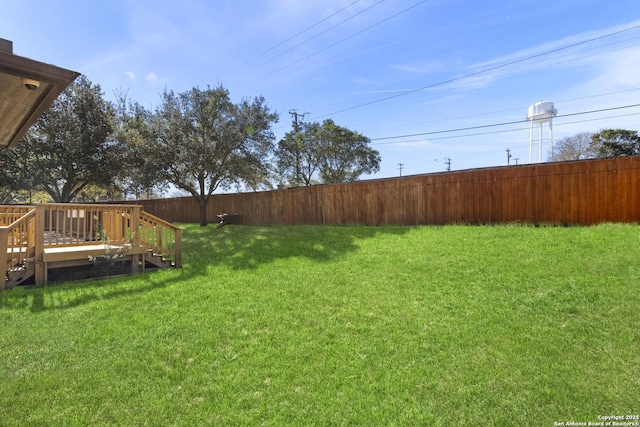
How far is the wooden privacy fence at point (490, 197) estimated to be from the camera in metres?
7.52

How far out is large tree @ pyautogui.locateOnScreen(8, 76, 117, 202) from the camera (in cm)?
1481

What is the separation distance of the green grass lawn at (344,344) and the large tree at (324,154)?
23.7 meters

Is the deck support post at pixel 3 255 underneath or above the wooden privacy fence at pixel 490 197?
underneath

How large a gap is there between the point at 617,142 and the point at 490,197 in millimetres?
18238

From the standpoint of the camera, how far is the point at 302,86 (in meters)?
16.1

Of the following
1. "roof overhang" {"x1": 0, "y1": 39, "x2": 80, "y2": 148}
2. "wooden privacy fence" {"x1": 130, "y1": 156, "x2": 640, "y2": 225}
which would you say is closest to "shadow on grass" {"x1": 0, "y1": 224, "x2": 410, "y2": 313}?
"wooden privacy fence" {"x1": 130, "y1": 156, "x2": 640, "y2": 225}

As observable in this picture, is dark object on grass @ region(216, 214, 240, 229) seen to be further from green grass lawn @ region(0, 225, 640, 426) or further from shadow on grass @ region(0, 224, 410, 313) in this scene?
green grass lawn @ region(0, 225, 640, 426)

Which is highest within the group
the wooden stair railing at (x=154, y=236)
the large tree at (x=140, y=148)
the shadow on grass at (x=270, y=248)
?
the large tree at (x=140, y=148)

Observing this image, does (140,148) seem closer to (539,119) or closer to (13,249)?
(13,249)

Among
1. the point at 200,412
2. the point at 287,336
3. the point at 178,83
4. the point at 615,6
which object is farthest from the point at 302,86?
the point at 200,412

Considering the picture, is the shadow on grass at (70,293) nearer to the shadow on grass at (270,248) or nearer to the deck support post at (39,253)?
the deck support post at (39,253)

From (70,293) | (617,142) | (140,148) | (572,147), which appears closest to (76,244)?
(70,293)

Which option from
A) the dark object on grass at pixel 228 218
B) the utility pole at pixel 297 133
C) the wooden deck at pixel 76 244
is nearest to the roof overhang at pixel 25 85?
the wooden deck at pixel 76 244

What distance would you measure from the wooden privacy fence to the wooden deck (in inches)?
266
